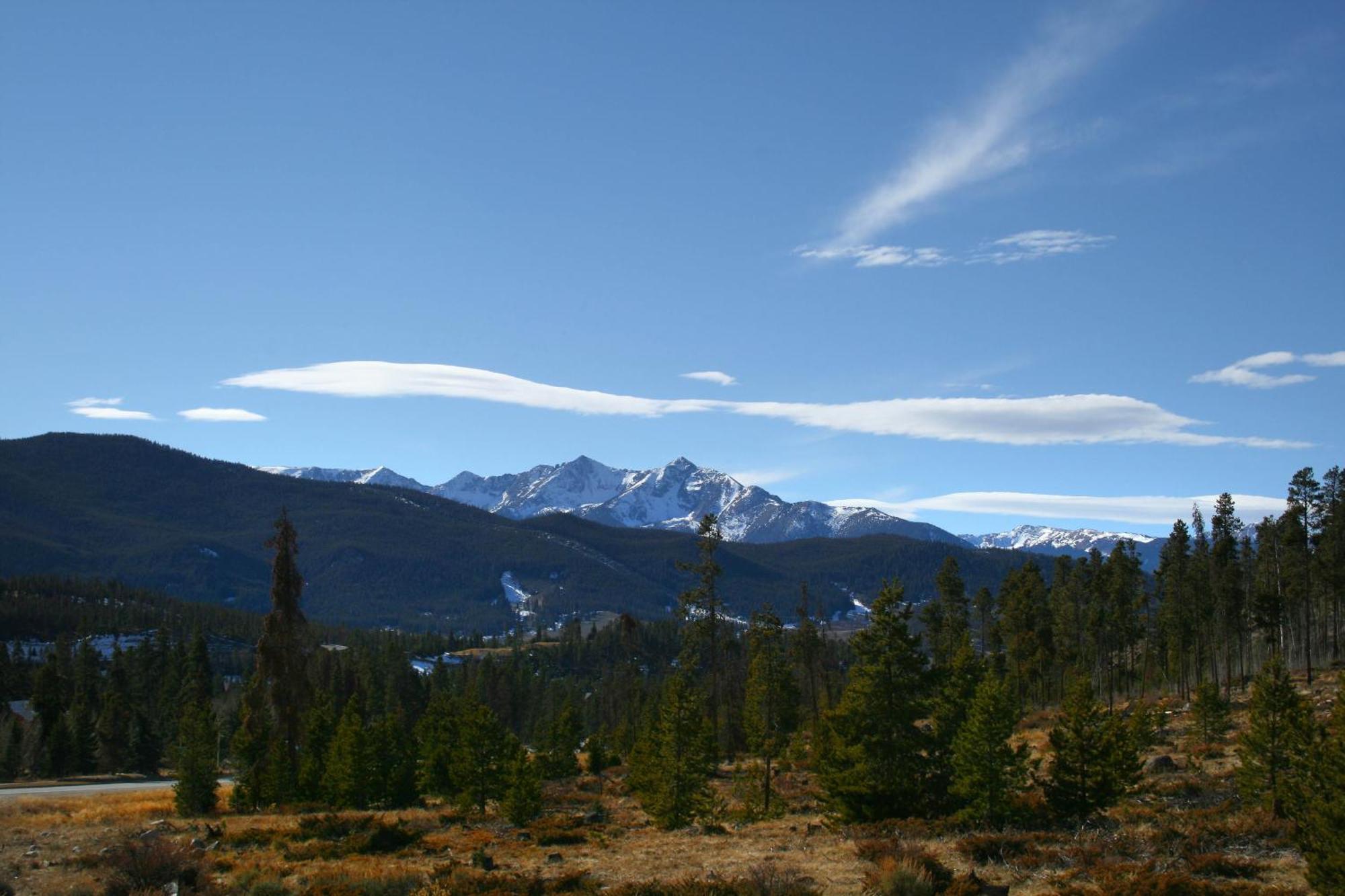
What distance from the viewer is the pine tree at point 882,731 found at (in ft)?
97.5

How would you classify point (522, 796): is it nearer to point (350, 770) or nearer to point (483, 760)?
point (483, 760)

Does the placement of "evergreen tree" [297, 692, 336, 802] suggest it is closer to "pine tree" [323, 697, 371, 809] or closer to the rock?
"pine tree" [323, 697, 371, 809]

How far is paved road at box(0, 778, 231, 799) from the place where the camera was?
47438 millimetres

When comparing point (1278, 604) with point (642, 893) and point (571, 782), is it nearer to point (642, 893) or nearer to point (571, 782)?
point (571, 782)

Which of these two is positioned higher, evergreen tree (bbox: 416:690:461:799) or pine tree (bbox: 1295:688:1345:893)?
pine tree (bbox: 1295:688:1345:893)

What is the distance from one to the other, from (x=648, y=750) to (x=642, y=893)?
25.1 m

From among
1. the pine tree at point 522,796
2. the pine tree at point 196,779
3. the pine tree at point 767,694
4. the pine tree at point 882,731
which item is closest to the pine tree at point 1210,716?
the pine tree at point 767,694

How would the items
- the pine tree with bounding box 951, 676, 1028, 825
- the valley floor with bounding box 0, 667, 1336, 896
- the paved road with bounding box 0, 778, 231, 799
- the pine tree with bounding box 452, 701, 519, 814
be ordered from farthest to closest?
the paved road with bounding box 0, 778, 231, 799, the pine tree with bounding box 452, 701, 519, 814, the pine tree with bounding box 951, 676, 1028, 825, the valley floor with bounding box 0, 667, 1336, 896

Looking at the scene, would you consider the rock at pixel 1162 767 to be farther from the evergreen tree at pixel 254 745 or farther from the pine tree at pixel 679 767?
the evergreen tree at pixel 254 745

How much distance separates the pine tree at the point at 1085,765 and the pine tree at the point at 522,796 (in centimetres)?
1831

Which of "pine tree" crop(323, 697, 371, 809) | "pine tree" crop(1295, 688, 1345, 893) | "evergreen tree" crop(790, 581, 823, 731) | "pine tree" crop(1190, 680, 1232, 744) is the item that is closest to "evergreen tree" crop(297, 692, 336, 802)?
"pine tree" crop(323, 697, 371, 809)

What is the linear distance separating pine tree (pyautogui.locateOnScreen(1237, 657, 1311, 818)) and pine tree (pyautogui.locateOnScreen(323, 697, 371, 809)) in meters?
32.9

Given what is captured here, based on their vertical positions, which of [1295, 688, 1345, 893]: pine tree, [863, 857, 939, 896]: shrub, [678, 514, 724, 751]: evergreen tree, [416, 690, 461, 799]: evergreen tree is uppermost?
[678, 514, 724, 751]: evergreen tree

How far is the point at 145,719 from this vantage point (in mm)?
77750
